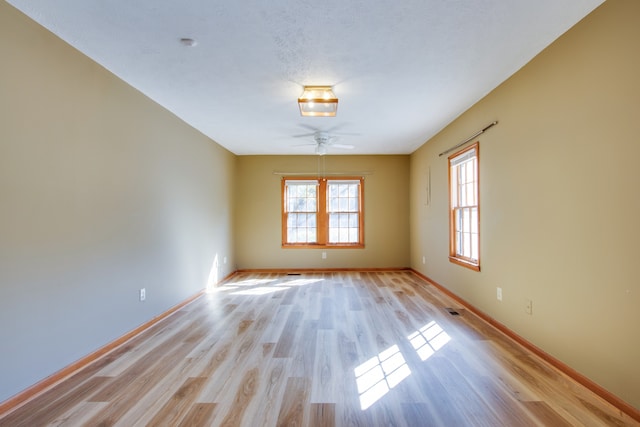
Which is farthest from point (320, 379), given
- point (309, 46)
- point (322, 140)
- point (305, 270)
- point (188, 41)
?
point (305, 270)

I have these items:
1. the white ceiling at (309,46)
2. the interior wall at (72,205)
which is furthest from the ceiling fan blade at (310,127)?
the interior wall at (72,205)

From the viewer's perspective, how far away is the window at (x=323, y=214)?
624 cm

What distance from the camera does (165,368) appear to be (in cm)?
227

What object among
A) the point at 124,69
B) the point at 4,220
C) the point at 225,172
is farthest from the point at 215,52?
the point at 225,172

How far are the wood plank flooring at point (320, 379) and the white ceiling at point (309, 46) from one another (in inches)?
98.8

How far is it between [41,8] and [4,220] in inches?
53.7

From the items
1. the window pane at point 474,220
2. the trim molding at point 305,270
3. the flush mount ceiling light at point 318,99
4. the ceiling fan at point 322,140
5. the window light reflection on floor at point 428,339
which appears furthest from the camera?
the trim molding at point 305,270

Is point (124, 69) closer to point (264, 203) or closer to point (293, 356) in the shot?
point (293, 356)

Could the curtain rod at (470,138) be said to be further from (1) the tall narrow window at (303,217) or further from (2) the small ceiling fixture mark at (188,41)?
(2) the small ceiling fixture mark at (188,41)

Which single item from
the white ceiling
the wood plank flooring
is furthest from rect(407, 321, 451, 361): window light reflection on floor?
the white ceiling

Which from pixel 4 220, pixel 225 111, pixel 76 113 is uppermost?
pixel 225 111

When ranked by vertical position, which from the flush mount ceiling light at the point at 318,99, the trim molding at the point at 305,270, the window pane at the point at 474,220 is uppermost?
the flush mount ceiling light at the point at 318,99

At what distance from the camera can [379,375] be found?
213 cm

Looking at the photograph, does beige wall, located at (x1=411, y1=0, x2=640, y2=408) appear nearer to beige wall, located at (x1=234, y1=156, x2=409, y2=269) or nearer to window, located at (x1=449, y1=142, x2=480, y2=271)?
window, located at (x1=449, y1=142, x2=480, y2=271)
